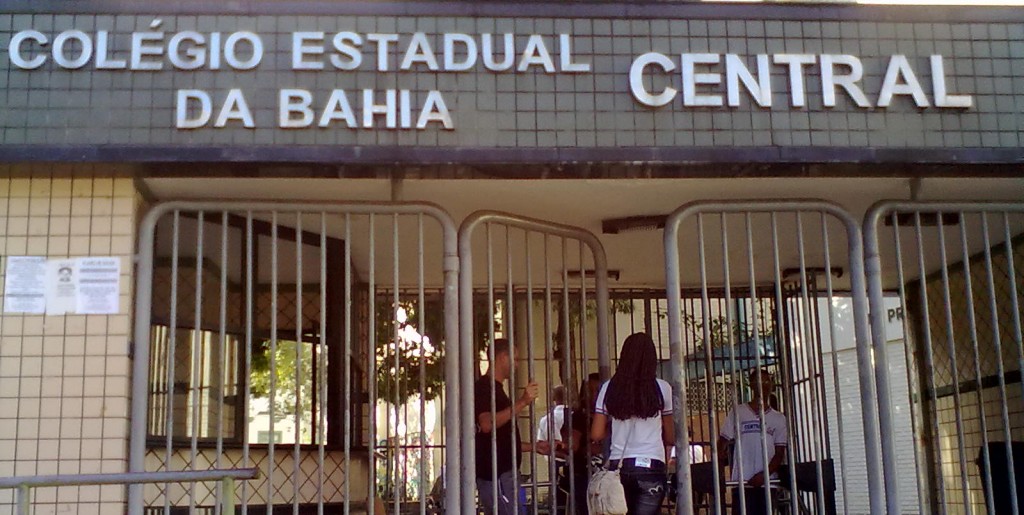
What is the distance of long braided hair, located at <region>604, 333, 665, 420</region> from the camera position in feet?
20.1

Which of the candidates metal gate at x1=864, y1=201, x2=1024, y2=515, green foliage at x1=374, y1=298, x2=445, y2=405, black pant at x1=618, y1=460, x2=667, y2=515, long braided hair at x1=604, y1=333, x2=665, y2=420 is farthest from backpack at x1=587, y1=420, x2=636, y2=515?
green foliage at x1=374, y1=298, x2=445, y2=405

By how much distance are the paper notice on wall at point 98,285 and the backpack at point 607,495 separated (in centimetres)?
292

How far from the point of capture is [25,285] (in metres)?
5.91

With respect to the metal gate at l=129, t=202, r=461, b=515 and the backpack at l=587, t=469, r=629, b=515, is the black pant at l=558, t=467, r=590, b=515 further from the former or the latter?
the metal gate at l=129, t=202, r=461, b=515

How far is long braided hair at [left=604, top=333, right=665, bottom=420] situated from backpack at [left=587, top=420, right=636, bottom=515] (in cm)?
38

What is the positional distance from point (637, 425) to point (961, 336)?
4254 mm

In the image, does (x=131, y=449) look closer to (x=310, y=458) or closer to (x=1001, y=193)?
(x=310, y=458)

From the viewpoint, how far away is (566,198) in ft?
22.8

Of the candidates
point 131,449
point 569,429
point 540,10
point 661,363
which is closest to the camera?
point 131,449

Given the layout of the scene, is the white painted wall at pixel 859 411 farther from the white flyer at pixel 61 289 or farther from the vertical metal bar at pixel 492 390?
the white flyer at pixel 61 289

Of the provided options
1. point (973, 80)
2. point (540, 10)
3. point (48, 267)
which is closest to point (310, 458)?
point (48, 267)

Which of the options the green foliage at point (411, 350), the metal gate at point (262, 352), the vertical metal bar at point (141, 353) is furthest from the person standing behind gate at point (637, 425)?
the green foliage at point (411, 350)

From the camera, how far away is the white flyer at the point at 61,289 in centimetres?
589

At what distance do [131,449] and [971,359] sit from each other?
22.0 ft
